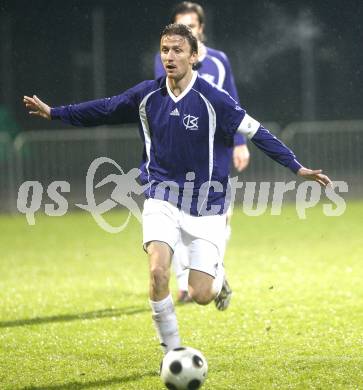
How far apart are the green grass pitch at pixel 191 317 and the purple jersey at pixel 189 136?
977mm

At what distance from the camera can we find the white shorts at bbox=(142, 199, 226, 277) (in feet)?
17.5

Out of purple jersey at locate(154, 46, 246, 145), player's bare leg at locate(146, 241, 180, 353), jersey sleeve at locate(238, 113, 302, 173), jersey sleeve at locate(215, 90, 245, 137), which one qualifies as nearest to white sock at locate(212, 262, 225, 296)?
player's bare leg at locate(146, 241, 180, 353)

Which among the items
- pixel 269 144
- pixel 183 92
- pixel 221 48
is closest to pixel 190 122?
pixel 183 92

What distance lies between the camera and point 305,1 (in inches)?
789

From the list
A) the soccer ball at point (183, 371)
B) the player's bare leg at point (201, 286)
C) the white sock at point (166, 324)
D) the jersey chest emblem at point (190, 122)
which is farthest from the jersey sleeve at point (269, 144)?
the soccer ball at point (183, 371)

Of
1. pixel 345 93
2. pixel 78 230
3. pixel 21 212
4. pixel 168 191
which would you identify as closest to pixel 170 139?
pixel 168 191

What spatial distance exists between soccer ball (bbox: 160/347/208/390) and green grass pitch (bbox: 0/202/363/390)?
0.74 feet

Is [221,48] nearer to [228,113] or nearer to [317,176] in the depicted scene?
[228,113]

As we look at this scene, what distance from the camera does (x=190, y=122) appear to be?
541 centimetres

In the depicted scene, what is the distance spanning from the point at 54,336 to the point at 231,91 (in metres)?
2.65

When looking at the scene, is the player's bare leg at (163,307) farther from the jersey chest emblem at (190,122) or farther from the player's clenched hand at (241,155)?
the player's clenched hand at (241,155)

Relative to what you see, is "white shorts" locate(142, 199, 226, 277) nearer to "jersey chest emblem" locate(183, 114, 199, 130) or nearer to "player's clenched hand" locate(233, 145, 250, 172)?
"jersey chest emblem" locate(183, 114, 199, 130)

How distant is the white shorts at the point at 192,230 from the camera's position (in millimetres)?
5340

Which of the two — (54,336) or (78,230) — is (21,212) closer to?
(78,230)
